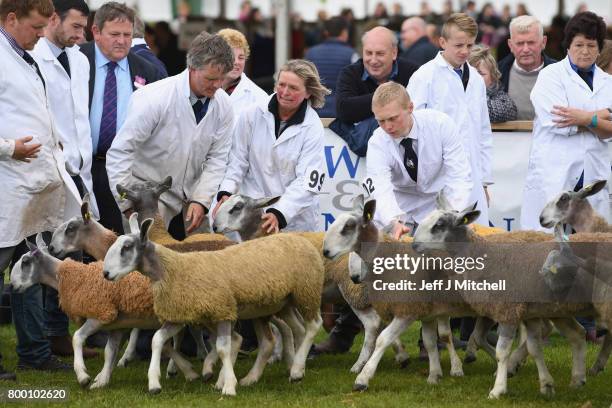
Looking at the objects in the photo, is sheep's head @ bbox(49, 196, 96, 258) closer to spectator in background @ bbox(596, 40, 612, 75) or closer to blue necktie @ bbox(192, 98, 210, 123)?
blue necktie @ bbox(192, 98, 210, 123)

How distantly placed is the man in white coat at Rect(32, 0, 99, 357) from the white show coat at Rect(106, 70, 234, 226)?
274mm

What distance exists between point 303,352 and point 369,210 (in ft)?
3.43

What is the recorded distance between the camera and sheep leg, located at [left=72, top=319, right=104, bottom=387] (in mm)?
7426

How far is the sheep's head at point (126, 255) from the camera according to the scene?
701 centimetres

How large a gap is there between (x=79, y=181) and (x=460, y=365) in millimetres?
3045

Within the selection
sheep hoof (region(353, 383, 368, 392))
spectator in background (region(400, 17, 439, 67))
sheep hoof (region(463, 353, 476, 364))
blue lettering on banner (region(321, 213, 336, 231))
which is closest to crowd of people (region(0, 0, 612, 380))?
sheep hoof (region(463, 353, 476, 364))

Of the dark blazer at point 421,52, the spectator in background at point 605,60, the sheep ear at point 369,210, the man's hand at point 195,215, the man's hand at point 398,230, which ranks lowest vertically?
the man's hand at point 195,215

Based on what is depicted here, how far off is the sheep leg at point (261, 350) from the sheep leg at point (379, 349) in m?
0.68

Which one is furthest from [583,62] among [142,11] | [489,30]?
[142,11]

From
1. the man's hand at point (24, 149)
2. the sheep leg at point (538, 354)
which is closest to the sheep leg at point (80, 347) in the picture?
the man's hand at point (24, 149)

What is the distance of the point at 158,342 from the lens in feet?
23.7

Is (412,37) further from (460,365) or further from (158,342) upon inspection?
(158,342)

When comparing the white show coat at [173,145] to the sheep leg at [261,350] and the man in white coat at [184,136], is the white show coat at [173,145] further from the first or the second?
the sheep leg at [261,350]

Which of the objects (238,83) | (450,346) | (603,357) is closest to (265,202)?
(450,346)
